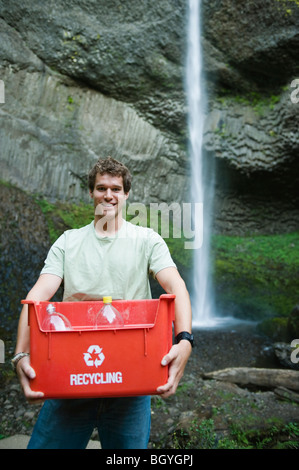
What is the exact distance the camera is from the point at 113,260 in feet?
6.55

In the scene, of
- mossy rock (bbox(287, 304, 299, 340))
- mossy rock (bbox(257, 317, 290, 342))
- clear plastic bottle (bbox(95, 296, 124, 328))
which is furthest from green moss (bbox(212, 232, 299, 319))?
clear plastic bottle (bbox(95, 296, 124, 328))

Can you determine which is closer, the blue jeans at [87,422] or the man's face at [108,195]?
the blue jeans at [87,422]

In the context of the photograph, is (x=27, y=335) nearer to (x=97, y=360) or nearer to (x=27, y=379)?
(x=27, y=379)

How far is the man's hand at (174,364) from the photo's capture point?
1.55 m

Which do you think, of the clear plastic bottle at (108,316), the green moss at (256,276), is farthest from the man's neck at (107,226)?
the green moss at (256,276)

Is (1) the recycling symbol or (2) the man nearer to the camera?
(1) the recycling symbol

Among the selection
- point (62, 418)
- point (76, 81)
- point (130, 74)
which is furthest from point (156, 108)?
point (62, 418)

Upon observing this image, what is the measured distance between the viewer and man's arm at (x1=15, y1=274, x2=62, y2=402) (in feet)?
5.01

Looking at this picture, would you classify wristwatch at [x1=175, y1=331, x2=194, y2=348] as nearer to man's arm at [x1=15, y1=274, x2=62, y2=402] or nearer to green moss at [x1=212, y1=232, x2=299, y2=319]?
man's arm at [x1=15, y1=274, x2=62, y2=402]

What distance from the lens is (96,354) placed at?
154 cm

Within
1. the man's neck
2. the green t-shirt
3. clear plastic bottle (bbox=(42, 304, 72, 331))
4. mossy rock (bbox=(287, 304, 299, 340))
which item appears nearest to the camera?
clear plastic bottle (bbox=(42, 304, 72, 331))

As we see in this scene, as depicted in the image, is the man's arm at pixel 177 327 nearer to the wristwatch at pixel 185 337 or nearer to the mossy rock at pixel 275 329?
the wristwatch at pixel 185 337

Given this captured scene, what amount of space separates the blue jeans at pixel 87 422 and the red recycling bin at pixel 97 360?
312 millimetres
